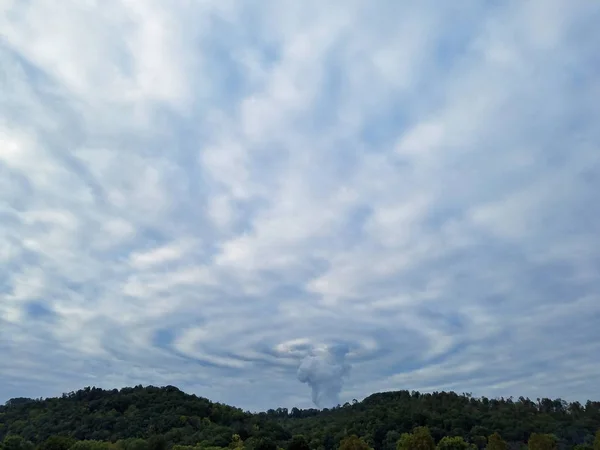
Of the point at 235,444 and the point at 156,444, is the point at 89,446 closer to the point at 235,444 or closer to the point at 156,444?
the point at 156,444

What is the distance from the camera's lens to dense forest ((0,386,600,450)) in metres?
113

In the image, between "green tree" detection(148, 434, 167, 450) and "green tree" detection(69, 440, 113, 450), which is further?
"green tree" detection(148, 434, 167, 450)

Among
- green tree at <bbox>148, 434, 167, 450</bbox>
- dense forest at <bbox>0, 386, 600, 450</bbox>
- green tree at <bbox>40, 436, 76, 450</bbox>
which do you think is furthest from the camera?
dense forest at <bbox>0, 386, 600, 450</bbox>

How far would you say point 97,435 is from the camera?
133125mm

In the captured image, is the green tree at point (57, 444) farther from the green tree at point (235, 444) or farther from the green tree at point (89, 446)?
the green tree at point (235, 444)

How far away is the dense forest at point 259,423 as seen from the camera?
112625mm

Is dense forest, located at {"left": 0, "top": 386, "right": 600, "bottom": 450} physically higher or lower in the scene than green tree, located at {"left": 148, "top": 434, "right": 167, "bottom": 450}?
higher

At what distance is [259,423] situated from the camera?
511 feet

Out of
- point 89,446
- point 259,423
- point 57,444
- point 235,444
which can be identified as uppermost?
point 259,423

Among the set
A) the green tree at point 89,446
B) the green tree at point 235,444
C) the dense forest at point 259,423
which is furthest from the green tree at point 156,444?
the green tree at point 235,444

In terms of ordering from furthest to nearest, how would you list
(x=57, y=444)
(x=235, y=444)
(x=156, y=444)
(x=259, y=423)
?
(x=259, y=423)
(x=235, y=444)
(x=156, y=444)
(x=57, y=444)

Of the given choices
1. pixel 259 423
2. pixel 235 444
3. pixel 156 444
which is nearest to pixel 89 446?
pixel 156 444

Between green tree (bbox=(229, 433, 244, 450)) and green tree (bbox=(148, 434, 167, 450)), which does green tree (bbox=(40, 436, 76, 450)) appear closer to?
green tree (bbox=(148, 434, 167, 450))

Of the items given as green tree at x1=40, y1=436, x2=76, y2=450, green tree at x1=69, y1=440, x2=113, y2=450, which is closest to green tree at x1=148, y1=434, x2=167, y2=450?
green tree at x1=69, y1=440, x2=113, y2=450
